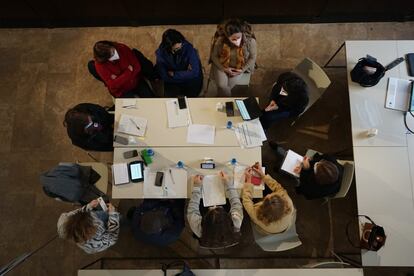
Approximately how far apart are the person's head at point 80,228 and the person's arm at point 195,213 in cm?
84

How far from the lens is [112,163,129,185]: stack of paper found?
333cm

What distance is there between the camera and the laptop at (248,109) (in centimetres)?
345

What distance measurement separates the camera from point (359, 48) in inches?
146

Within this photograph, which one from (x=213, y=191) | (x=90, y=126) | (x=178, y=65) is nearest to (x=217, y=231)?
(x=213, y=191)

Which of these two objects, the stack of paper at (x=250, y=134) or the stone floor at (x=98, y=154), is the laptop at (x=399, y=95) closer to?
the stone floor at (x=98, y=154)

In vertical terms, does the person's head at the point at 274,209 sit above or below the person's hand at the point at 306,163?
below

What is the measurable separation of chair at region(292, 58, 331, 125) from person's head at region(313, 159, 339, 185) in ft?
2.68

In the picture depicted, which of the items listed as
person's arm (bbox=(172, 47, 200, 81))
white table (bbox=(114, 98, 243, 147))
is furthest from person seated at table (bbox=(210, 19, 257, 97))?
white table (bbox=(114, 98, 243, 147))

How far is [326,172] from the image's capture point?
3094mm

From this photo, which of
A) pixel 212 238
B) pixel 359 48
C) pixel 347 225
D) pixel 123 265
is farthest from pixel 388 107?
pixel 123 265

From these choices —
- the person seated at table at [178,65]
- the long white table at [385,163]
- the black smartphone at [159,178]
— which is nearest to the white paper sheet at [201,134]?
the black smartphone at [159,178]

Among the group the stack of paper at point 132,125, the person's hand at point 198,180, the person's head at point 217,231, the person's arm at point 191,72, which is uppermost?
the person's arm at point 191,72

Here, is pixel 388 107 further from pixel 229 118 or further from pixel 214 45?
pixel 214 45

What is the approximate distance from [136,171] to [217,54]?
145 centimetres
